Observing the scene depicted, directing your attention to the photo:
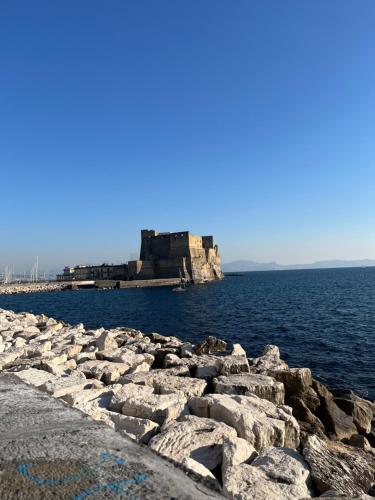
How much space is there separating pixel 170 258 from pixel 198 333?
145 feet

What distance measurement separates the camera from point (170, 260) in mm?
Result: 60188

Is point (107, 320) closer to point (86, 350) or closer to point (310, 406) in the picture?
point (86, 350)

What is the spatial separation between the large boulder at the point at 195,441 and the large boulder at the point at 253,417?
0.20 meters

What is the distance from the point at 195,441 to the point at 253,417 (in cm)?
79

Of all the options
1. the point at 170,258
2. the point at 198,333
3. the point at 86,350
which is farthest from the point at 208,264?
the point at 86,350

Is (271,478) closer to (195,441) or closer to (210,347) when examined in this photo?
(195,441)

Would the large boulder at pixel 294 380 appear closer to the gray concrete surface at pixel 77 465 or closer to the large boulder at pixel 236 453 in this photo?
the large boulder at pixel 236 453

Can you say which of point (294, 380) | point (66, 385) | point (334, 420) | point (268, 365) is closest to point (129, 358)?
point (66, 385)

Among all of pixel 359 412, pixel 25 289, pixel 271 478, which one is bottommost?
pixel 359 412

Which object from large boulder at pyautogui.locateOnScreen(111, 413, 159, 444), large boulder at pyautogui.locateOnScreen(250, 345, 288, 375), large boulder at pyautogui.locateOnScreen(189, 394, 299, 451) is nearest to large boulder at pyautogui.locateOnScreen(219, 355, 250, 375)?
large boulder at pyautogui.locateOnScreen(250, 345, 288, 375)

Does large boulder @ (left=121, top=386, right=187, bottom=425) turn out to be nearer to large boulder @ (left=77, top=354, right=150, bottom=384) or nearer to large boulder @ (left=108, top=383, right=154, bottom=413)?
large boulder @ (left=108, top=383, right=154, bottom=413)

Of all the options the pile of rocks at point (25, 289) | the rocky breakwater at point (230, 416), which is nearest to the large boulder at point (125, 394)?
the rocky breakwater at point (230, 416)

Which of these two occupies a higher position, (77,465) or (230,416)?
(77,465)

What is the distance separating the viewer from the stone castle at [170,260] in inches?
2335
